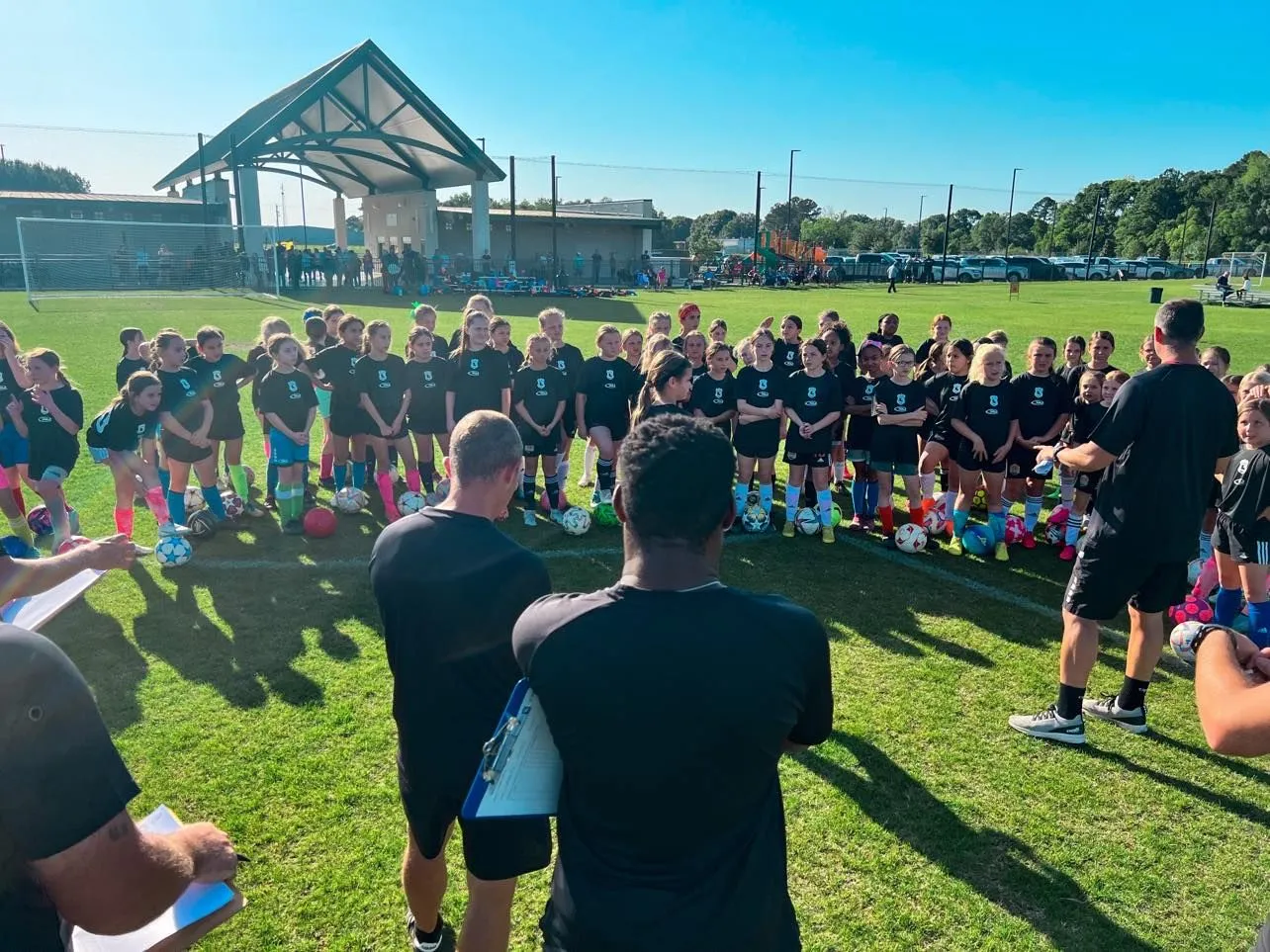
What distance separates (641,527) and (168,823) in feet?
5.76

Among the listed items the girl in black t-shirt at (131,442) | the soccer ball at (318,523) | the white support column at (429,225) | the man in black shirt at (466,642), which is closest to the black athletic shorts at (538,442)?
the soccer ball at (318,523)

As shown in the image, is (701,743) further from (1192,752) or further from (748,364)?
(748,364)

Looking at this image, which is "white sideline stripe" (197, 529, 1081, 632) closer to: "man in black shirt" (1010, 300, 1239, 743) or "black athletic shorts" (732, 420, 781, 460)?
"black athletic shorts" (732, 420, 781, 460)

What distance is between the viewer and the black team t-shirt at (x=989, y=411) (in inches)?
316

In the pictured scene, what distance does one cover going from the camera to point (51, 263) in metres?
36.4

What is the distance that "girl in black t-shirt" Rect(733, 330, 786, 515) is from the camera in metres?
8.52

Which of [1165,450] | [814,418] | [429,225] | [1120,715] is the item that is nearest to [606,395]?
[814,418]

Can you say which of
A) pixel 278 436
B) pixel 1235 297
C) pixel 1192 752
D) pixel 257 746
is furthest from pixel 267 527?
pixel 1235 297

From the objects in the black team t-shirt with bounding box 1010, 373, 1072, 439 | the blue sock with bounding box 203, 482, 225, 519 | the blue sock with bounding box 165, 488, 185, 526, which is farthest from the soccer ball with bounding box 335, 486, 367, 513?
the black team t-shirt with bounding box 1010, 373, 1072, 439

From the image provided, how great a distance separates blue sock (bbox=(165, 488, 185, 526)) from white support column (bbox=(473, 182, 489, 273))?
113 ft

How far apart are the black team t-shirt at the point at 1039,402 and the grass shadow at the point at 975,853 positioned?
4.63m

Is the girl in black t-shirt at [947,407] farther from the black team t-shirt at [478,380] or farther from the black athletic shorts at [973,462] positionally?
the black team t-shirt at [478,380]

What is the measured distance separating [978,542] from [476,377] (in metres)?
5.64

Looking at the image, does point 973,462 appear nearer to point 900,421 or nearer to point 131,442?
point 900,421
